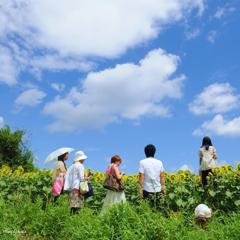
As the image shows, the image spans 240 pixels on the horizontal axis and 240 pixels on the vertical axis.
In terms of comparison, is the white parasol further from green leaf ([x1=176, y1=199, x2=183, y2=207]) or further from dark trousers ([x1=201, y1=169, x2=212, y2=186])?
dark trousers ([x1=201, y1=169, x2=212, y2=186])

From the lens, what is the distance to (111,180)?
1019 cm

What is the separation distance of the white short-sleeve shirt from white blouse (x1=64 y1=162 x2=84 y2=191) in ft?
4.11

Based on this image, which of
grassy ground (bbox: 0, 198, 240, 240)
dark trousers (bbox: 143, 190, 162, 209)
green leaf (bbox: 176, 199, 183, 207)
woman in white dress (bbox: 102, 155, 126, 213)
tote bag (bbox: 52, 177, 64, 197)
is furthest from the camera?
green leaf (bbox: 176, 199, 183, 207)

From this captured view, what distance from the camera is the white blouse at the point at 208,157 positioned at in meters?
12.1

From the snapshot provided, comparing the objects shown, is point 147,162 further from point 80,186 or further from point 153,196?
point 80,186

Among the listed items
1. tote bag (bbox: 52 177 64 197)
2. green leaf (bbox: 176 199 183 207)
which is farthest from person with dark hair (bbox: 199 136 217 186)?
tote bag (bbox: 52 177 64 197)

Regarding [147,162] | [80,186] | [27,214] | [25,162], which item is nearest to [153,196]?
[147,162]

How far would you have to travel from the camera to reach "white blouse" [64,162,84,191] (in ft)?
33.8

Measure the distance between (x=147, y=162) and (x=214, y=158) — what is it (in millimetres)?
2929

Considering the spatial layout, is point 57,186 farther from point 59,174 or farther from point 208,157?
point 208,157

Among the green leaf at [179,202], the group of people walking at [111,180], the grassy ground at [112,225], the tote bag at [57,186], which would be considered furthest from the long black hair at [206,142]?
the grassy ground at [112,225]

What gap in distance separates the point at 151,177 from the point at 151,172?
0.09m

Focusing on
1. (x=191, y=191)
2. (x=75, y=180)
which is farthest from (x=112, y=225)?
(x=191, y=191)

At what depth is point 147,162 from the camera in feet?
31.8
